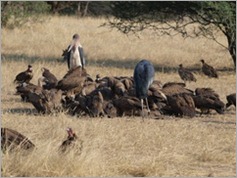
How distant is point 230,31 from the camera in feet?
56.4

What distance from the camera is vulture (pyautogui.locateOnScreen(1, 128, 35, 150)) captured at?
6.27 meters

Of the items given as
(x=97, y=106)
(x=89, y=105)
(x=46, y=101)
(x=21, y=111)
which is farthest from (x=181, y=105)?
(x=21, y=111)

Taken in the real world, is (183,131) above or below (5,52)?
below

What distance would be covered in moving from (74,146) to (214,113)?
4.63 metres

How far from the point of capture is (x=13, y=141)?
6395 millimetres

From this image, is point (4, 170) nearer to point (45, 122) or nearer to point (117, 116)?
point (45, 122)

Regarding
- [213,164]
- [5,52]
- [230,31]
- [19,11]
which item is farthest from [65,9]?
[213,164]

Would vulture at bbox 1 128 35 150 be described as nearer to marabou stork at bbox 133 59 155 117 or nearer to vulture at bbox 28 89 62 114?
vulture at bbox 28 89 62 114

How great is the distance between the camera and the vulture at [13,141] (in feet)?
20.6

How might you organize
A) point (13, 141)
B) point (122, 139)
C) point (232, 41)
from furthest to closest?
point (232, 41) < point (122, 139) < point (13, 141)

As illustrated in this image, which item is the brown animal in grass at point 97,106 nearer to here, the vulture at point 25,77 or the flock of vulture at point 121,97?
the flock of vulture at point 121,97

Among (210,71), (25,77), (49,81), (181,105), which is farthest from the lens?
(210,71)

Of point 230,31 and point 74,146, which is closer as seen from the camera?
point 74,146

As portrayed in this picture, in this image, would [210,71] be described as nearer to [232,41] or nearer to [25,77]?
[232,41]
